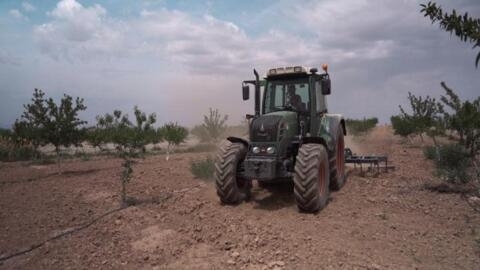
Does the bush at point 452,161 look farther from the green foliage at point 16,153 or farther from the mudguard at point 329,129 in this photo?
the green foliage at point 16,153

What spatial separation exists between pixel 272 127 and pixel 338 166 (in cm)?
A: 268

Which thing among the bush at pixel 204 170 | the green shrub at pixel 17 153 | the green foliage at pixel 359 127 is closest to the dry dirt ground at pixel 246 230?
the bush at pixel 204 170

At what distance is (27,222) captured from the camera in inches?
284

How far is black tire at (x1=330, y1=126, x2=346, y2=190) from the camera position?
7862 millimetres

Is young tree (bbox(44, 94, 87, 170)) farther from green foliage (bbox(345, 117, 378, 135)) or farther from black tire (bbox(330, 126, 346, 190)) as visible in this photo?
green foliage (bbox(345, 117, 378, 135))

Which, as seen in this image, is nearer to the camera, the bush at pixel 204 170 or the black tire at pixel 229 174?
the black tire at pixel 229 174

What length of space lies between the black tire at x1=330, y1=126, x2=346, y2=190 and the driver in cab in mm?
1236

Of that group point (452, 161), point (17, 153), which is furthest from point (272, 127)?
point (17, 153)

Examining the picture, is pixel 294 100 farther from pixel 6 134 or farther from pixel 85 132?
pixel 6 134

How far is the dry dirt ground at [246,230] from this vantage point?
484 centimetres

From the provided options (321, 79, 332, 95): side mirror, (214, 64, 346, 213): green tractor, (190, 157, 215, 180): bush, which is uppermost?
(321, 79, 332, 95): side mirror

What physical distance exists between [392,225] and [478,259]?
1.27 m

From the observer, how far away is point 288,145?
6.93 metres

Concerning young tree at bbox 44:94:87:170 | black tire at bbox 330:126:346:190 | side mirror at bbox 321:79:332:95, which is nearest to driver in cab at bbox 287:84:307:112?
side mirror at bbox 321:79:332:95
